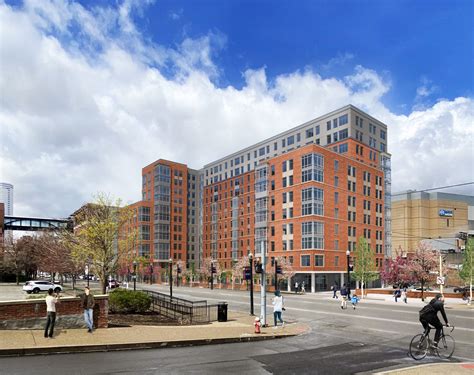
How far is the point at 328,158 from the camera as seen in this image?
7800 cm

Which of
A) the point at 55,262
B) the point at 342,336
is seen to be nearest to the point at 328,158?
the point at 55,262

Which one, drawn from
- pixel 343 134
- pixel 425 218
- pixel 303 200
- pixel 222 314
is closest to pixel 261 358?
pixel 222 314

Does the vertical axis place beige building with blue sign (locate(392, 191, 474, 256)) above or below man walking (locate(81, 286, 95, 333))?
above

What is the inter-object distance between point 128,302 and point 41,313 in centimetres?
836

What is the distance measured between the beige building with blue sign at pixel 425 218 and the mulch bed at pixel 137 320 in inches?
5071

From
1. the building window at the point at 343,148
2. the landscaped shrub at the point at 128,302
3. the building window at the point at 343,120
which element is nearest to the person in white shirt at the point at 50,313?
the landscaped shrub at the point at 128,302

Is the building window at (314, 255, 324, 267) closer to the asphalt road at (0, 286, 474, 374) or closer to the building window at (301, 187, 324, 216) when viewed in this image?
the building window at (301, 187, 324, 216)

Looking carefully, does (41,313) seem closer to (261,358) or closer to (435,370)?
(261,358)

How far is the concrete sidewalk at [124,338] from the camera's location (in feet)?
45.5

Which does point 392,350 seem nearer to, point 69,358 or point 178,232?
point 69,358

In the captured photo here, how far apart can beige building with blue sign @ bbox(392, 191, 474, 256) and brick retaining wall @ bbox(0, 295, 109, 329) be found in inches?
5311

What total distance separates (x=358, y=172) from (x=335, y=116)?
14.2 meters

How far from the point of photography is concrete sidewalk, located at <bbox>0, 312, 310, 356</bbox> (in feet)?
45.5

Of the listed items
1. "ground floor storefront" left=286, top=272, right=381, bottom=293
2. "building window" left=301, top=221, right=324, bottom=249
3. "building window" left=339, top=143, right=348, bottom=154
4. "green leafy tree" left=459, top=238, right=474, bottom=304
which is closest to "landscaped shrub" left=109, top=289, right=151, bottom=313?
"green leafy tree" left=459, top=238, right=474, bottom=304
